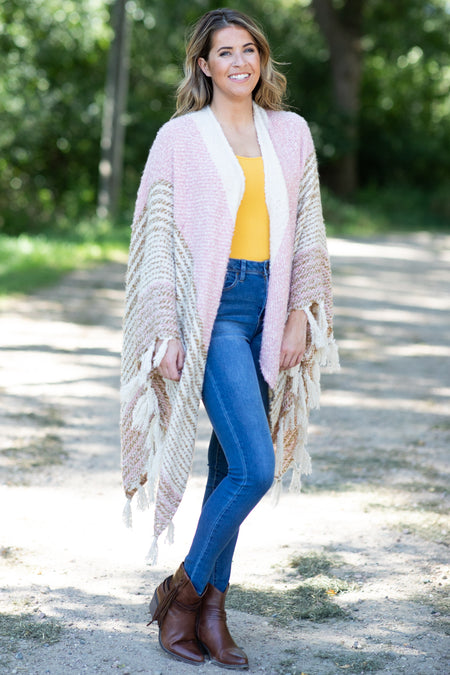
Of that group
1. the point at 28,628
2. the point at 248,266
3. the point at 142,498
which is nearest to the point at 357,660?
the point at 142,498

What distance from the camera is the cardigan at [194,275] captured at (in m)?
2.86

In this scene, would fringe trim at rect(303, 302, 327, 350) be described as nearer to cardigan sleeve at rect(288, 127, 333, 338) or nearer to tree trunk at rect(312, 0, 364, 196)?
cardigan sleeve at rect(288, 127, 333, 338)

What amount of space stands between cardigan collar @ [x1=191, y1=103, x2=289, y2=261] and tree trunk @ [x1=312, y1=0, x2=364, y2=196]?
20.4 meters

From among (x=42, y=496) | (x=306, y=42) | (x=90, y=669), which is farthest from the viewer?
(x=306, y=42)

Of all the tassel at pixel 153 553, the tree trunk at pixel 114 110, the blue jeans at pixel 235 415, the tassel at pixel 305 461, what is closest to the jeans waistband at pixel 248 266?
the blue jeans at pixel 235 415

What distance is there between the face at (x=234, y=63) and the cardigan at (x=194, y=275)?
10cm

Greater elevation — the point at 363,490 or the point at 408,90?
the point at 408,90

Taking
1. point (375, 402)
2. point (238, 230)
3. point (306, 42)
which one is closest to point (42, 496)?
point (238, 230)

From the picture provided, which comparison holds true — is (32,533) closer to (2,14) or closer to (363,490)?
(363,490)

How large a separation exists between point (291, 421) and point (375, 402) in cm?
332

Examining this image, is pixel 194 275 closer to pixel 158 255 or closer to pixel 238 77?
pixel 158 255

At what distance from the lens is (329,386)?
272 inches

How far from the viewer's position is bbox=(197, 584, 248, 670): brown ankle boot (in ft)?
9.59

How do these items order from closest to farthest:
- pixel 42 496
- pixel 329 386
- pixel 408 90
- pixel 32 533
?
1. pixel 32 533
2. pixel 42 496
3. pixel 329 386
4. pixel 408 90
